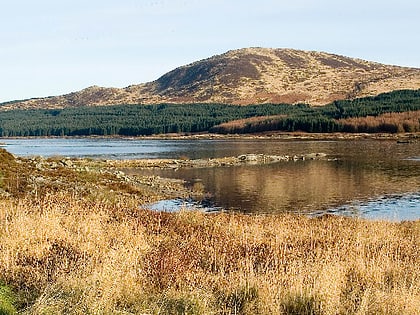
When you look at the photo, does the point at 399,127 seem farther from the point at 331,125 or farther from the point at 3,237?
the point at 3,237

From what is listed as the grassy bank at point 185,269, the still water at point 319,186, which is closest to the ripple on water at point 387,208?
the still water at point 319,186

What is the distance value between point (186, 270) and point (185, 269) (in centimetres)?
10

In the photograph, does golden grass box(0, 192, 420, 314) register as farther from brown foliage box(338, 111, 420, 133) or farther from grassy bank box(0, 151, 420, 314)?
brown foliage box(338, 111, 420, 133)

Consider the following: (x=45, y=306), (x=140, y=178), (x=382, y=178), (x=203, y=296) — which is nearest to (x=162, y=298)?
(x=203, y=296)

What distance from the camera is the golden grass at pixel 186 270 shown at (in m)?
8.90

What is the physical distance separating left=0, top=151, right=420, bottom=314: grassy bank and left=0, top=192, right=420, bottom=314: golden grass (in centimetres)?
3

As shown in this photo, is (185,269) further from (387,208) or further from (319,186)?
(319,186)

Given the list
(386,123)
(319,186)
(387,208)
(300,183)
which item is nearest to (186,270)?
(387,208)

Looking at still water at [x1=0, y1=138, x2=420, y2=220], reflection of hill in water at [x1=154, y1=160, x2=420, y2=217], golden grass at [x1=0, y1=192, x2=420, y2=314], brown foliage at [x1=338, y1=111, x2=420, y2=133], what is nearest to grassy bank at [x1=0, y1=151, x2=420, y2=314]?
golden grass at [x1=0, y1=192, x2=420, y2=314]

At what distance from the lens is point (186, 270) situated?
10914 millimetres

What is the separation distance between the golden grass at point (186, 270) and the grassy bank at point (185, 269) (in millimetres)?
26

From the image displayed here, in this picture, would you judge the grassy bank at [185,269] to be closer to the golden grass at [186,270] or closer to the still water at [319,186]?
the golden grass at [186,270]

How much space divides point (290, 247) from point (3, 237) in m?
8.00

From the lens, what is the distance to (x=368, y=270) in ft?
37.2
